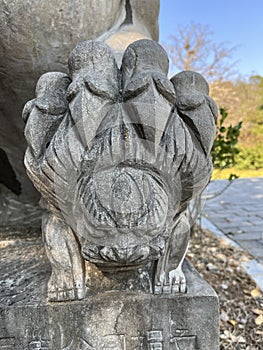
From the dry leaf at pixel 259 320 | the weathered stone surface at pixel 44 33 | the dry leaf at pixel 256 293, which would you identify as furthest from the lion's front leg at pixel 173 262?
the dry leaf at pixel 256 293

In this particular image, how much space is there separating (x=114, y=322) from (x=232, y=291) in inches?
57.0

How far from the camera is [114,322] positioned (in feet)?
2.75

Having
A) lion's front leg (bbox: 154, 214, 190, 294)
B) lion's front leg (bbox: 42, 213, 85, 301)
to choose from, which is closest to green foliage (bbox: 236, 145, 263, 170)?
lion's front leg (bbox: 154, 214, 190, 294)

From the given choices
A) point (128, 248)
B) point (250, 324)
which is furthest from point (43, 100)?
point (250, 324)

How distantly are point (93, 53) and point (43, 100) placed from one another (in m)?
0.16

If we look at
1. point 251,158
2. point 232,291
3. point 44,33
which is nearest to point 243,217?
point 232,291

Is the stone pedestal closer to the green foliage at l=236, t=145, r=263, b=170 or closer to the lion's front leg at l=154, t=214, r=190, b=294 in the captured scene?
the lion's front leg at l=154, t=214, r=190, b=294

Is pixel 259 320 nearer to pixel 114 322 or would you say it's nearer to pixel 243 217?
pixel 114 322

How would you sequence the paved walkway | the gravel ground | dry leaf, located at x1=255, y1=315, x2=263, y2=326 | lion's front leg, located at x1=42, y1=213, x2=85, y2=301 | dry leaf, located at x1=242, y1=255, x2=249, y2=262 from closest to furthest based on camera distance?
lion's front leg, located at x1=42, y1=213, x2=85, y2=301, the gravel ground, dry leaf, located at x1=255, y1=315, x2=263, y2=326, dry leaf, located at x1=242, y1=255, x2=249, y2=262, the paved walkway

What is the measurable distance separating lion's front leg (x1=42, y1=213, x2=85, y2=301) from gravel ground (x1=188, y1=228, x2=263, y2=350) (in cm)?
105

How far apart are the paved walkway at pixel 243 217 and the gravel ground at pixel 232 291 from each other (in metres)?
0.12

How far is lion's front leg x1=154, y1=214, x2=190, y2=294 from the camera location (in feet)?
2.80

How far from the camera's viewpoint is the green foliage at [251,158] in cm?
964

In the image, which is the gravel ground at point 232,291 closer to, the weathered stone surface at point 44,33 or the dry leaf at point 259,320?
the dry leaf at point 259,320
